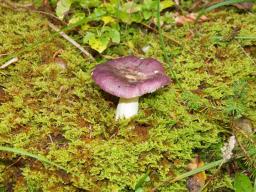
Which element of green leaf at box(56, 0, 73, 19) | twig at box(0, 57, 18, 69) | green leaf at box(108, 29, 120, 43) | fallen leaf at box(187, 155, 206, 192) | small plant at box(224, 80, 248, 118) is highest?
green leaf at box(56, 0, 73, 19)

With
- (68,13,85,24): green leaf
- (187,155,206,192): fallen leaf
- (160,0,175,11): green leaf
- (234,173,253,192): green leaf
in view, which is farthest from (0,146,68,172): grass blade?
(160,0,175,11): green leaf

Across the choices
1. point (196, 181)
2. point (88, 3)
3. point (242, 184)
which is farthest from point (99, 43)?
point (242, 184)

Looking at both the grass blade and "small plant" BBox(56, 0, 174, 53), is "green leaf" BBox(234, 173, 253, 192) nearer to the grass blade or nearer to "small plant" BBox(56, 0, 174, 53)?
the grass blade

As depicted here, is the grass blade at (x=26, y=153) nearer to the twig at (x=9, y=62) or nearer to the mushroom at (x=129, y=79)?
the mushroom at (x=129, y=79)

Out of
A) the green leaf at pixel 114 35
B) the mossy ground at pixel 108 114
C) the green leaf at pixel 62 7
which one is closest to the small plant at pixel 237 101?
the mossy ground at pixel 108 114

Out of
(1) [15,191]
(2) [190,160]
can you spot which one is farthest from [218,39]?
(1) [15,191]

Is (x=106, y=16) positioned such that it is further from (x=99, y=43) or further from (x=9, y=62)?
(x=9, y=62)

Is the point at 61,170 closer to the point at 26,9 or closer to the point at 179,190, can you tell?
the point at 179,190
